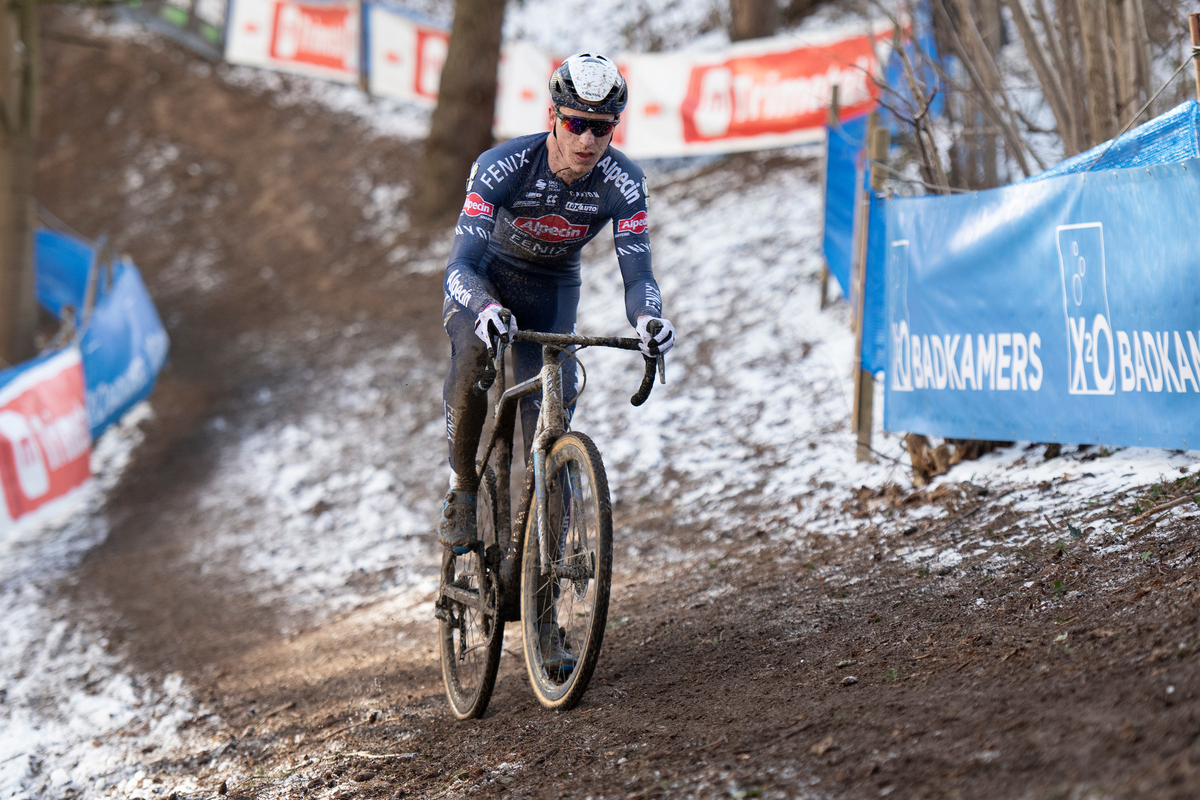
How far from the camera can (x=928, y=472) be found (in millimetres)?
6211

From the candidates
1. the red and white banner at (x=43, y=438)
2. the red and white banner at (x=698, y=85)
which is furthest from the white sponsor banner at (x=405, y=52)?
the red and white banner at (x=43, y=438)

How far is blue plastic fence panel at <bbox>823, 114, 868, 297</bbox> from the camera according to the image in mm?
9180

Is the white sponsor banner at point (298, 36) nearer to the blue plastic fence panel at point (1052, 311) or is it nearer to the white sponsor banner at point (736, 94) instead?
the white sponsor banner at point (736, 94)

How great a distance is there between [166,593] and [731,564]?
481cm

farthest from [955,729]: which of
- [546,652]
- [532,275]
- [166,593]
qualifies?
[166,593]

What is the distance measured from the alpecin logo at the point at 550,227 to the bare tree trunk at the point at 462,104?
38.5 ft

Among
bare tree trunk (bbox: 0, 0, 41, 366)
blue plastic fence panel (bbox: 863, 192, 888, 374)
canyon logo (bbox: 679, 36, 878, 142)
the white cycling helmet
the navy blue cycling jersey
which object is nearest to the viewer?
the white cycling helmet

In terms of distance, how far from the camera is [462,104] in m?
15.7

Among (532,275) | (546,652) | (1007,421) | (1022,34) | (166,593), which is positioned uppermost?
Answer: (1022,34)

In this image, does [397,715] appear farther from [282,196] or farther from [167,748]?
[282,196]

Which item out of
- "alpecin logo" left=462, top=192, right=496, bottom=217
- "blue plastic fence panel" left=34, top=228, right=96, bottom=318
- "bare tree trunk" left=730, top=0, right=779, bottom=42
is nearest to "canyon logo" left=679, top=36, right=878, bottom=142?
"bare tree trunk" left=730, top=0, right=779, bottom=42

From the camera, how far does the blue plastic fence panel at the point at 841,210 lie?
30.1 feet

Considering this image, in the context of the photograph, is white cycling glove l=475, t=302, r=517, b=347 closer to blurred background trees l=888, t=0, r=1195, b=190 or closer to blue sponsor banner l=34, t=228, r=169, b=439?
blurred background trees l=888, t=0, r=1195, b=190

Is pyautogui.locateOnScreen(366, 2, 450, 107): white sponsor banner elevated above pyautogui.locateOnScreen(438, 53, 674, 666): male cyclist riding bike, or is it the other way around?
pyautogui.locateOnScreen(366, 2, 450, 107): white sponsor banner
